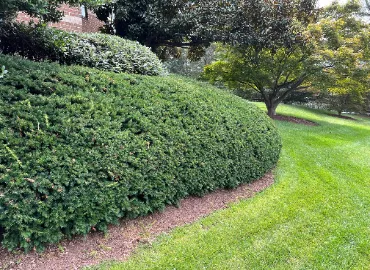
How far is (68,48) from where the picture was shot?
159 inches

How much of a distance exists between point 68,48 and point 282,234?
404 cm

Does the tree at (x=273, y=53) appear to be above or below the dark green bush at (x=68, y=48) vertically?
above

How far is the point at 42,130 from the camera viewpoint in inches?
91.7

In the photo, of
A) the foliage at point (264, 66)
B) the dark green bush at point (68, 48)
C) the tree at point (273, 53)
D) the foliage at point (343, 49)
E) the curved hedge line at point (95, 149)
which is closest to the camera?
the curved hedge line at point (95, 149)

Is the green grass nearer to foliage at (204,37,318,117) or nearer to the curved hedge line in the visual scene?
the curved hedge line

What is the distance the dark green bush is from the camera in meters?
3.91

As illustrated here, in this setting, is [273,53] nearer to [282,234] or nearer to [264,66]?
[264,66]

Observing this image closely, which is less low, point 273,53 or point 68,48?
point 273,53

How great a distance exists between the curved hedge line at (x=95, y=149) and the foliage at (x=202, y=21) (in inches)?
139

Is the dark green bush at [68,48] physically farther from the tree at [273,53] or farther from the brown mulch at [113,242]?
the tree at [273,53]

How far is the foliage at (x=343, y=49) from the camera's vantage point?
9.39m

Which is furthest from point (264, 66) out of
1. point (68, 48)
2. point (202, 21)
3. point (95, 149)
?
point (95, 149)

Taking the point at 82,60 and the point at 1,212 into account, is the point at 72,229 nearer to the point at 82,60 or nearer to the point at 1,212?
the point at 1,212

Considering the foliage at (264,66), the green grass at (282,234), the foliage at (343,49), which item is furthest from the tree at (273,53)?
the green grass at (282,234)
